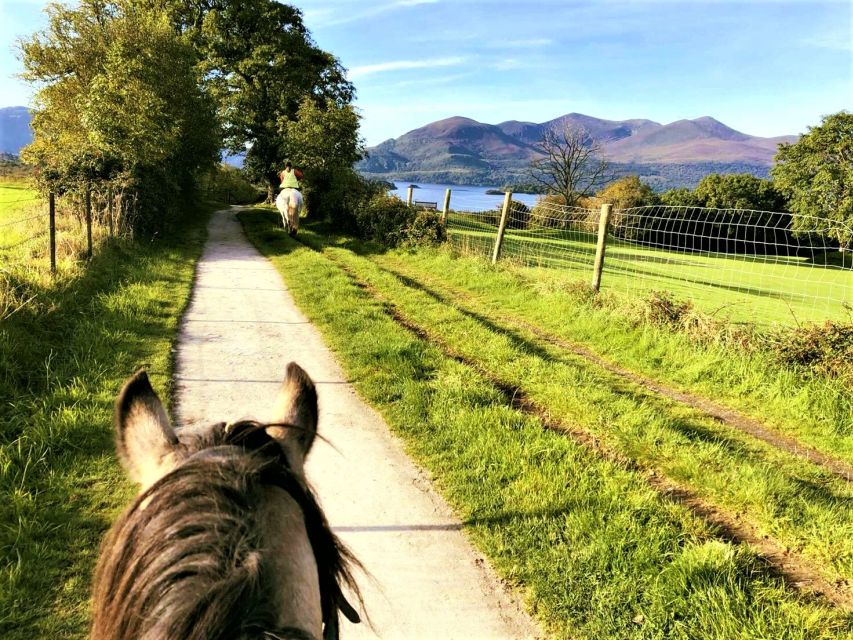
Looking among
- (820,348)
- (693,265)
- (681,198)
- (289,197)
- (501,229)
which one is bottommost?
(820,348)

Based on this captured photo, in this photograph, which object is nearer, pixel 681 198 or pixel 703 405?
pixel 703 405

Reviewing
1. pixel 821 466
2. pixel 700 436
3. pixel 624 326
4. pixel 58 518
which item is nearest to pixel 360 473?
pixel 58 518

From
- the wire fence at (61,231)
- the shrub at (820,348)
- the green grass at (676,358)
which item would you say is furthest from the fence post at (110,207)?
the shrub at (820,348)

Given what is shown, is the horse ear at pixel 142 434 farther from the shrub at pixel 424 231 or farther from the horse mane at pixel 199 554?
the shrub at pixel 424 231

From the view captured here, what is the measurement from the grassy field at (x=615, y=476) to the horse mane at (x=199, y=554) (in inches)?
86.9

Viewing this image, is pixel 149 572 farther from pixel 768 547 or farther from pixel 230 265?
pixel 230 265

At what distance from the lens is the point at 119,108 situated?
13117 mm

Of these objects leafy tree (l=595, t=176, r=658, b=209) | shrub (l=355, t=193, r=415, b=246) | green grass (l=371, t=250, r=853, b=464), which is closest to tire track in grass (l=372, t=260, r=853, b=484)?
green grass (l=371, t=250, r=853, b=464)

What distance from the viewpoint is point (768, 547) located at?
3209 millimetres

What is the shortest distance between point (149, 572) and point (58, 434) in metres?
3.76

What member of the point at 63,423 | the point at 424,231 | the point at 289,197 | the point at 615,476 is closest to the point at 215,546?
the point at 615,476

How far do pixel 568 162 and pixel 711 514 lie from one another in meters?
40.3

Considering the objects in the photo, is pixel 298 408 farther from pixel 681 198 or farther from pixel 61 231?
pixel 681 198

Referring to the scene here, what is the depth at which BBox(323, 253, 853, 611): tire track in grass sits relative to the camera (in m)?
2.87
